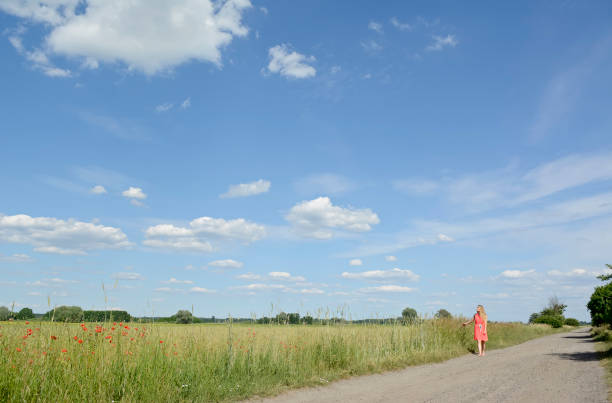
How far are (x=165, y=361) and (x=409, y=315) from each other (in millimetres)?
14283

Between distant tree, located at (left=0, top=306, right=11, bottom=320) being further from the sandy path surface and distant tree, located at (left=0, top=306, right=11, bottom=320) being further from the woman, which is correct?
the woman

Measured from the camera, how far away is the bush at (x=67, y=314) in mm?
9092

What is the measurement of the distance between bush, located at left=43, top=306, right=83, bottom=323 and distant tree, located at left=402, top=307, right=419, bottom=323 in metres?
14.2

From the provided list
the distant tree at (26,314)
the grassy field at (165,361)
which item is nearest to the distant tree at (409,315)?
the grassy field at (165,361)

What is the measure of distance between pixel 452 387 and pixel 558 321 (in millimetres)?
64403

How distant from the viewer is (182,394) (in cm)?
831

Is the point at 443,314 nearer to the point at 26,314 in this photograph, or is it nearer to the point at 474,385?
the point at 474,385

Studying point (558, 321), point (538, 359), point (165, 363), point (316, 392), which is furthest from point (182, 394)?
point (558, 321)

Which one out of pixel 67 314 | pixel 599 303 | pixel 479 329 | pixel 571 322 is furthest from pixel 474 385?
pixel 571 322

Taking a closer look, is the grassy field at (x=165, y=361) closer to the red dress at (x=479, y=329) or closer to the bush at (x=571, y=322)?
the red dress at (x=479, y=329)

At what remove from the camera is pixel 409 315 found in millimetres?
20359

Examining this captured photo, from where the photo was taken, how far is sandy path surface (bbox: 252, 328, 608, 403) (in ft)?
29.6

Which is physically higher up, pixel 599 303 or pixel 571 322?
pixel 599 303

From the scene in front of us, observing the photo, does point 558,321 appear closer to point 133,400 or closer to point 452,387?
point 452,387
